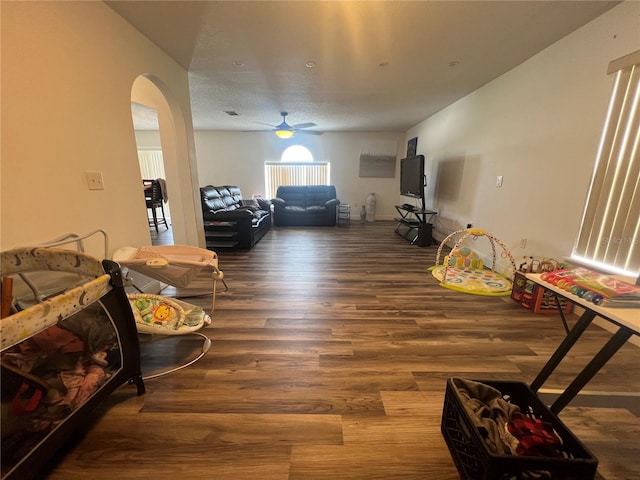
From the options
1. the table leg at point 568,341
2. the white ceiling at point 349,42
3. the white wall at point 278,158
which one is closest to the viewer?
the table leg at point 568,341

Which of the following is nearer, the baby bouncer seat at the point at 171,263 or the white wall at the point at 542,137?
the baby bouncer seat at the point at 171,263

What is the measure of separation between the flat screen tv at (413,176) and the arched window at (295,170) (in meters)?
2.57

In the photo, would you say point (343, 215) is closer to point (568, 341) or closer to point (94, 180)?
point (94, 180)

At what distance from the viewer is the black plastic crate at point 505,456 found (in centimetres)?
87

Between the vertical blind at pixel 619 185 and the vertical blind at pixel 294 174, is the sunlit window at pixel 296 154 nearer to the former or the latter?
the vertical blind at pixel 294 174

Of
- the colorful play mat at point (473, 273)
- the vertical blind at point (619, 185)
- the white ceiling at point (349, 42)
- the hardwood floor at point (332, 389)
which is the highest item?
the white ceiling at point (349, 42)

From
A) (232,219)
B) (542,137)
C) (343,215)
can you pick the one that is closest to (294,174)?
(343,215)

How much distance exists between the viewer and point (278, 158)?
7.06m

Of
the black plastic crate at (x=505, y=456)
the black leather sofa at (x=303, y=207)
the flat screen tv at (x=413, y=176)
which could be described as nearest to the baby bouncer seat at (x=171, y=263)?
the black plastic crate at (x=505, y=456)

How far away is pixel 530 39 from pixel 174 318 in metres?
3.76

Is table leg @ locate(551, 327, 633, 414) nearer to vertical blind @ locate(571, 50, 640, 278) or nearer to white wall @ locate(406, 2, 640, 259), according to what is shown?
vertical blind @ locate(571, 50, 640, 278)

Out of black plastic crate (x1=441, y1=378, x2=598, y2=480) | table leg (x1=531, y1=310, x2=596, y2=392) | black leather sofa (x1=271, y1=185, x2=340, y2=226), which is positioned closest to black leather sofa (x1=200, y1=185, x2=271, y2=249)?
black leather sofa (x1=271, y1=185, x2=340, y2=226)

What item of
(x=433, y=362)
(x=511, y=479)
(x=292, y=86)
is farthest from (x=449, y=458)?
(x=292, y=86)

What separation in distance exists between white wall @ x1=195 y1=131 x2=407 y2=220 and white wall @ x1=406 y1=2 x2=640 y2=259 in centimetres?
319
